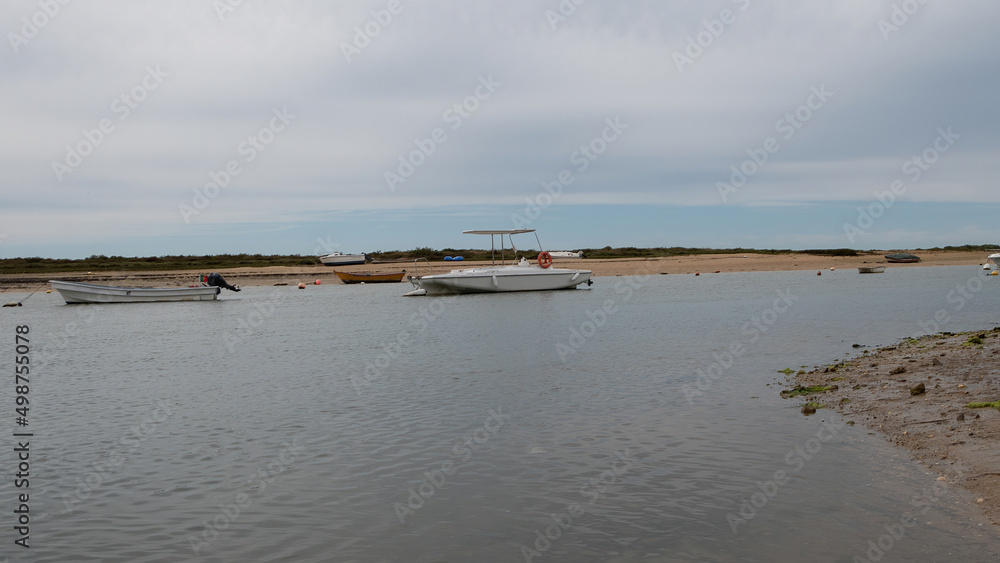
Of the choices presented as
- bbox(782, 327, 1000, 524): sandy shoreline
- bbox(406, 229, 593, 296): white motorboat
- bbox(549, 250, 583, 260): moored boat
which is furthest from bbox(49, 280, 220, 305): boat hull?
bbox(549, 250, 583, 260): moored boat

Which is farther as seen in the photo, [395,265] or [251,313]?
[395,265]

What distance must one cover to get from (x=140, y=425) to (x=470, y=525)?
26.7 feet

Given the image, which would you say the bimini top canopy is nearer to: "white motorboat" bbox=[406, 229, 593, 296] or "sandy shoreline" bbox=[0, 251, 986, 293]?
"white motorboat" bbox=[406, 229, 593, 296]

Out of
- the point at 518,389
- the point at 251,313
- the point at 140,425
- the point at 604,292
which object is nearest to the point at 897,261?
the point at 604,292

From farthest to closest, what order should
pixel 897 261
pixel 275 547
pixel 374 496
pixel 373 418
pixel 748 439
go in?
pixel 897 261
pixel 373 418
pixel 748 439
pixel 374 496
pixel 275 547

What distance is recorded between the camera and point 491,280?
2020 inches

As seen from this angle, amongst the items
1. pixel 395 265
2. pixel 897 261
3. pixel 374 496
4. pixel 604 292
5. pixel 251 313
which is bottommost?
pixel 374 496

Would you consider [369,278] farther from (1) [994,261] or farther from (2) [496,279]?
(1) [994,261]

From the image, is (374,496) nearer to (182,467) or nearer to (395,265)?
(182,467)

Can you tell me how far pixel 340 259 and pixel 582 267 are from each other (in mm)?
29944

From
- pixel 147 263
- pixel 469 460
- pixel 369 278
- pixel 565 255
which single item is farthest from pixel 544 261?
pixel 147 263

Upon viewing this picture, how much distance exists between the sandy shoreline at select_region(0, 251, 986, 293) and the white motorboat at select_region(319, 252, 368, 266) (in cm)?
115

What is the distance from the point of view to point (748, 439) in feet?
35.7

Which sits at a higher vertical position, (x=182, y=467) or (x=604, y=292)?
(x=604, y=292)
